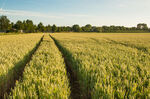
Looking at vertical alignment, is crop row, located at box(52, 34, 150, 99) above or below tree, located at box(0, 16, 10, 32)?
below

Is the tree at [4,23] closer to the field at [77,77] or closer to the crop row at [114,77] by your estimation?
the field at [77,77]

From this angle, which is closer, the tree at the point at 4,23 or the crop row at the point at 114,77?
the crop row at the point at 114,77

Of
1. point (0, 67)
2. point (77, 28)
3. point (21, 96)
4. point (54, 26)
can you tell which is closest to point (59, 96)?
point (21, 96)

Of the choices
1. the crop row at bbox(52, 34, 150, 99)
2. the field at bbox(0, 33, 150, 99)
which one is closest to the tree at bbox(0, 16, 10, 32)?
the field at bbox(0, 33, 150, 99)

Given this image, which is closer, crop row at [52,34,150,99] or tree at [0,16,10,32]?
crop row at [52,34,150,99]

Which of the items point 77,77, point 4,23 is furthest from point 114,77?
point 4,23

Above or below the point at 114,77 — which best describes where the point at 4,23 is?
above

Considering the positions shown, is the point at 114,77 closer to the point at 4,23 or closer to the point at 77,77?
the point at 77,77

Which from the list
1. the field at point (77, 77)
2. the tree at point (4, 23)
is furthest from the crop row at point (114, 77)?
the tree at point (4, 23)

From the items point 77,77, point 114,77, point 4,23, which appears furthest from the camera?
point 4,23

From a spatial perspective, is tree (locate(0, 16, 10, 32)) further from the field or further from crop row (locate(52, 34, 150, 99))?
crop row (locate(52, 34, 150, 99))

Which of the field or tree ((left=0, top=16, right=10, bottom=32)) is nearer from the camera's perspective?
the field

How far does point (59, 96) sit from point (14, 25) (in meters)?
81.9

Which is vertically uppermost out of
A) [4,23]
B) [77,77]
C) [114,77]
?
Answer: [4,23]
